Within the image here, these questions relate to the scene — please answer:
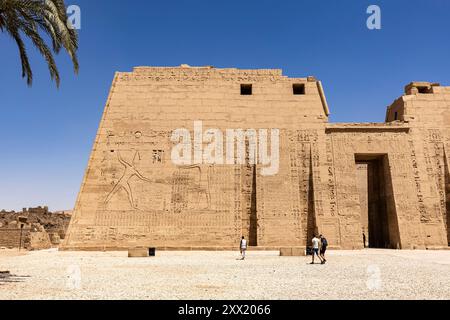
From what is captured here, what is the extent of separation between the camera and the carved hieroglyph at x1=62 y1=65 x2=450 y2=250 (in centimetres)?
1697

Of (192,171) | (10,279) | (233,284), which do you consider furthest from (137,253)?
(233,284)

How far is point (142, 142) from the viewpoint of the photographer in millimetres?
18391

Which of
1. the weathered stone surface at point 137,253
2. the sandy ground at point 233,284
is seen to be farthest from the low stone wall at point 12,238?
the sandy ground at point 233,284

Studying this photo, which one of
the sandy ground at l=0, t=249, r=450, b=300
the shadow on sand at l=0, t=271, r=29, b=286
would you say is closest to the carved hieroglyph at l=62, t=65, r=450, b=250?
the sandy ground at l=0, t=249, r=450, b=300

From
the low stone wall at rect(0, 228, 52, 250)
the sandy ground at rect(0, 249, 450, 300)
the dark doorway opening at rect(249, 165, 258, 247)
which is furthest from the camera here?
the low stone wall at rect(0, 228, 52, 250)

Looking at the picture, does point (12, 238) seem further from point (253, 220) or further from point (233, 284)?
point (233, 284)

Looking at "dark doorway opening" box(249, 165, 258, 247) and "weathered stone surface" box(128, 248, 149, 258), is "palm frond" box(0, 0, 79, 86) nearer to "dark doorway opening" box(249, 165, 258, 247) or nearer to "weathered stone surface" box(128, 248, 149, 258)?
"weathered stone surface" box(128, 248, 149, 258)

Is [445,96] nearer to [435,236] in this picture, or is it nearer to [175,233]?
[435,236]

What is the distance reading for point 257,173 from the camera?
17750 mm

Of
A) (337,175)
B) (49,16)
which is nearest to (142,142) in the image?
(337,175)

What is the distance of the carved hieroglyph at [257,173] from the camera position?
55.7 feet

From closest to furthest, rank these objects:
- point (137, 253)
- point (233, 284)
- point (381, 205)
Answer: point (233, 284)
point (137, 253)
point (381, 205)

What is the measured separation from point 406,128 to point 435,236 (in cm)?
500
